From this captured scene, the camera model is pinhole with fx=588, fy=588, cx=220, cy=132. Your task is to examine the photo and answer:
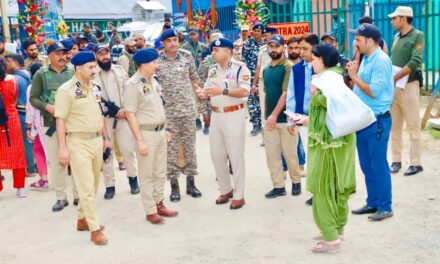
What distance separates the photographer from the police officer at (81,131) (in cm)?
566

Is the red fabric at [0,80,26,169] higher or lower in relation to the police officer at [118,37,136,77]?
lower

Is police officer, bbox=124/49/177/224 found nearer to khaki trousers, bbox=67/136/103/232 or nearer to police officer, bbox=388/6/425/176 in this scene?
khaki trousers, bbox=67/136/103/232

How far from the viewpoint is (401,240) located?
536 centimetres

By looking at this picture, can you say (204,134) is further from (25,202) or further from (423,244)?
(423,244)

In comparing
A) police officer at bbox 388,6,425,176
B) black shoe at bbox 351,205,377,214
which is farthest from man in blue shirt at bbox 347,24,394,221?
police officer at bbox 388,6,425,176

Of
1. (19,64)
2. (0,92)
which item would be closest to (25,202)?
(0,92)

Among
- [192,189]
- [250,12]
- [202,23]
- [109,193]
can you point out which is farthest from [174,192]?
[202,23]

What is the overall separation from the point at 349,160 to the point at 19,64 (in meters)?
5.51

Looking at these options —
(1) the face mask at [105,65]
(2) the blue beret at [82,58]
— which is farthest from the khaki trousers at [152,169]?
(1) the face mask at [105,65]

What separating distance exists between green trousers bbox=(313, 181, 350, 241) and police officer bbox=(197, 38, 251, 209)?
173 centimetres

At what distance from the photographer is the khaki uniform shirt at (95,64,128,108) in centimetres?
750

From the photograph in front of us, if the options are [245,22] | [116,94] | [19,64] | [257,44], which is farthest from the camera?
[245,22]

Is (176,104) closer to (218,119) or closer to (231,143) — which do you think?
(218,119)

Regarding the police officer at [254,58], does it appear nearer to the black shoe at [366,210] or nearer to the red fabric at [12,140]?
the red fabric at [12,140]
